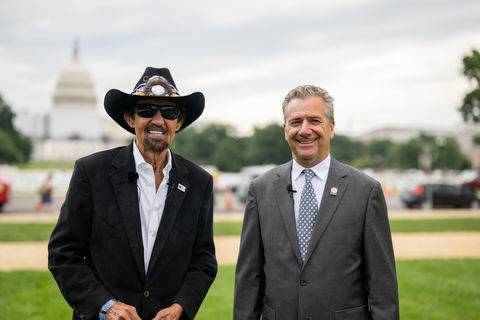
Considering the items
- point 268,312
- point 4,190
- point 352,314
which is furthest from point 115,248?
point 4,190

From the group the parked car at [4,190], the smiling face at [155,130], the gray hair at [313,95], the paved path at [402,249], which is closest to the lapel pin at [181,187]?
the smiling face at [155,130]

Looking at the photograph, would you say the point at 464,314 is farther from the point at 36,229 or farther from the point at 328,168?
the point at 36,229

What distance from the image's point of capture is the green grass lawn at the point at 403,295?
5512 mm

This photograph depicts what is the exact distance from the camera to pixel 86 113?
347 feet

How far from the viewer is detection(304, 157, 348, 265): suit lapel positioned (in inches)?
104

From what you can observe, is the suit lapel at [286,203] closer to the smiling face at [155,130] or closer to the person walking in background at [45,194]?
the smiling face at [155,130]

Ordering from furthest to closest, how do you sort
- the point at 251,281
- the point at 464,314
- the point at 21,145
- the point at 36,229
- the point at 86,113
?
the point at 86,113 < the point at 21,145 < the point at 36,229 < the point at 464,314 < the point at 251,281

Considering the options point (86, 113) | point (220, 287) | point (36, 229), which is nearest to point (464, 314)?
point (220, 287)

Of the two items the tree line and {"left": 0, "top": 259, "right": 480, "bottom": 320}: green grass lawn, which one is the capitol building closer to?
the tree line

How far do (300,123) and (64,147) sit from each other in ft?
334

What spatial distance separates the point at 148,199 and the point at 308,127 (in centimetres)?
110

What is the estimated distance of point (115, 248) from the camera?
8.61 feet

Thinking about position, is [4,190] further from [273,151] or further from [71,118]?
[71,118]

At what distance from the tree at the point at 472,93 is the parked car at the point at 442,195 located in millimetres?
11282
